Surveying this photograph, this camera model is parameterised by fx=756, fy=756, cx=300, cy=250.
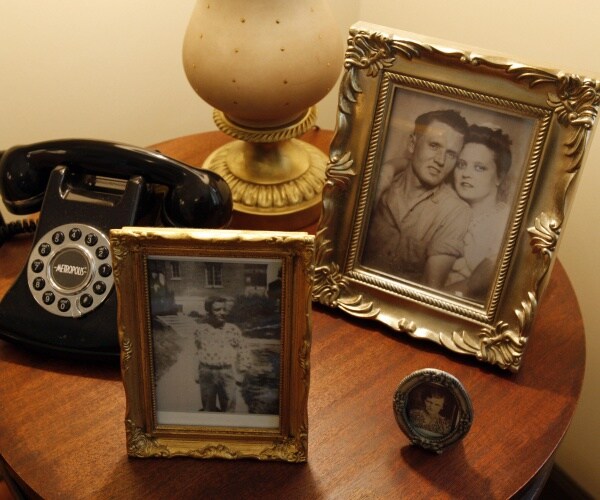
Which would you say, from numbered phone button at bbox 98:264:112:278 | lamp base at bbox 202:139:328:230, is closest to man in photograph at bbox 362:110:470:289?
lamp base at bbox 202:139:328:230

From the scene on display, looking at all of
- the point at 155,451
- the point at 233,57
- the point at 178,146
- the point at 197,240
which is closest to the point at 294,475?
the point at 155,451

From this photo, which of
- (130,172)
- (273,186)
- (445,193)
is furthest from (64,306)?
(445,193)

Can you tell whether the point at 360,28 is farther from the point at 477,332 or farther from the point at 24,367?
the point at 24,367

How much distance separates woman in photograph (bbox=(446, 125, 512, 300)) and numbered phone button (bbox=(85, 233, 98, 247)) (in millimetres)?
353

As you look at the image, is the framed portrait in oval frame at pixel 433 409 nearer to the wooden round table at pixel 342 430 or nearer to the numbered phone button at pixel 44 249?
the wooden round table at pixel 342 430

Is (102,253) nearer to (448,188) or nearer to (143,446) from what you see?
(143,446)

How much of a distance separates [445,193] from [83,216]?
0.36 metres

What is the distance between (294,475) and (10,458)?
0.25m

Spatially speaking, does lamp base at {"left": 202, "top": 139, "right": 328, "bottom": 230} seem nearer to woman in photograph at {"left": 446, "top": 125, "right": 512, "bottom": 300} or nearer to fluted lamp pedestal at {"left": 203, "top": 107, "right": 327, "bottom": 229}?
fluted lamp pedestal at {"left": 203, "top": 107, "right": 327, "bottom": 229}

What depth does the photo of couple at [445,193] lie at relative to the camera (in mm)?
694

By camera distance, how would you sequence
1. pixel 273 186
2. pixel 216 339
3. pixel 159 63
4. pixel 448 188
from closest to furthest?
pixel 216 339 → pixel 448 188 → pixel 273 186 → pixel 159 63

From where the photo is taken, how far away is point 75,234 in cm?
75

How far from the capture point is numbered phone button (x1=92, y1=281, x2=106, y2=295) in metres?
0.73

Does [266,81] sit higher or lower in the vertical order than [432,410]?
higher
